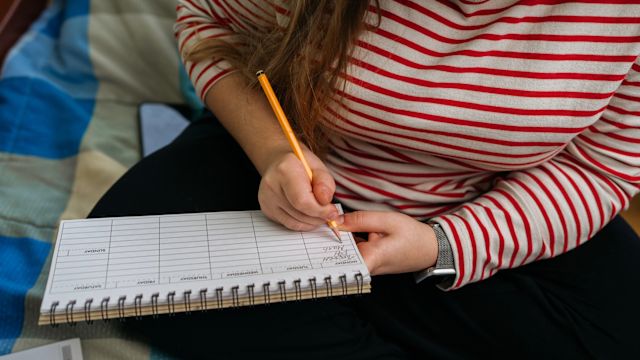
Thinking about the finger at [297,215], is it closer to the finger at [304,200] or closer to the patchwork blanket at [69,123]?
the finger at [304,200]

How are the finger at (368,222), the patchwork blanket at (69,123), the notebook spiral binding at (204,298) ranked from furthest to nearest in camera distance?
the patchwork blanket at (69,123) < the finger at (368,222) < the notebook spiral binding at (204,298)

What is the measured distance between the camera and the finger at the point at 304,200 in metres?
0.54

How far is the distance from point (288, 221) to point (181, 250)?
11cm

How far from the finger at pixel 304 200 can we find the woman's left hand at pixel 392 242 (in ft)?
0.15

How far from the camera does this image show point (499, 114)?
57 cm

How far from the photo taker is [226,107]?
2.27ft

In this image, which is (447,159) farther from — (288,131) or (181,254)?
(181,254)

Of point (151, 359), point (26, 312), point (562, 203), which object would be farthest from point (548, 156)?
point (26, 312)

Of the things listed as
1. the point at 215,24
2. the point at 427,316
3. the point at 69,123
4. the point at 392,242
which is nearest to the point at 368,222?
the point at 392,242

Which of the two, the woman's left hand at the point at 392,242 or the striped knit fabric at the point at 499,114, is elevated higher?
the striped knit fabric at the point at 499,114

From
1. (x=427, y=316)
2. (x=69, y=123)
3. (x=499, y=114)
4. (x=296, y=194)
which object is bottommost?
(x=69, y=123)

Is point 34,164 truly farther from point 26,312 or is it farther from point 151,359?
point 151,359

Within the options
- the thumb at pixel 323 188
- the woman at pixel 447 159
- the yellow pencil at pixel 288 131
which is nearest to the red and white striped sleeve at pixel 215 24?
the woman at pixel 447 159

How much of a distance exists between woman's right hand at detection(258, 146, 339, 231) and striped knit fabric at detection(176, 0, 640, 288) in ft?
0.28
